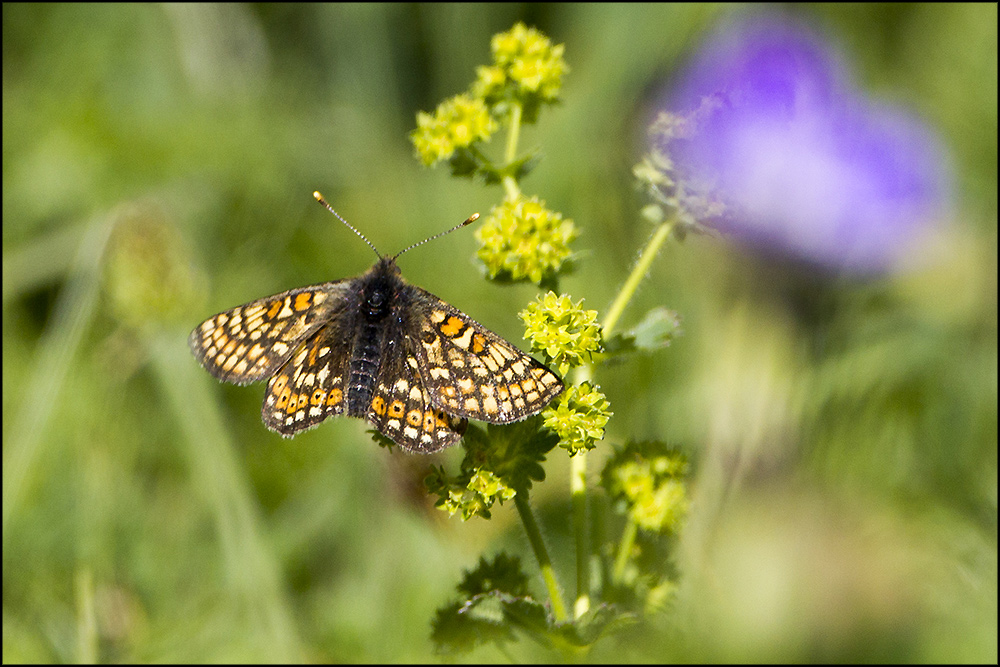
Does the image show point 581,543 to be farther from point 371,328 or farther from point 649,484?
point 371,328

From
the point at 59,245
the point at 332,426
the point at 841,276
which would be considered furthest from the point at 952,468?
the point at 59,245

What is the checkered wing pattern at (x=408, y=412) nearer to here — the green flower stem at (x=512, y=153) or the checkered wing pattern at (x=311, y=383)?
the checkered wing pattern at (x=311, y=383)

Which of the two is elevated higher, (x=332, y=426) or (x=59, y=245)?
(x=59, y=245)

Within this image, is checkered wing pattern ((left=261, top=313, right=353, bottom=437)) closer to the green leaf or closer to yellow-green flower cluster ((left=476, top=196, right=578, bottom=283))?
yellow-green flower cluster ((left=476, top=196, right=578, bottom=283))

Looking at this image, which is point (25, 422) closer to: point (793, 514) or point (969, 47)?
point (793, 514)

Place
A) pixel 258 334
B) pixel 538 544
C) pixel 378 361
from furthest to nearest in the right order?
pixel 258 334 < pixel 378 361 < pixel 538 544

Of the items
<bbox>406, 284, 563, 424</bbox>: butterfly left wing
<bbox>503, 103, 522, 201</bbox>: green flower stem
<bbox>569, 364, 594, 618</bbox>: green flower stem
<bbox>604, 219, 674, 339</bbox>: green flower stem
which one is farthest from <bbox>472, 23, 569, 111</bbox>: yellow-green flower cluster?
<bbox>569, 364, 594, 618</bbox>: green flower stem

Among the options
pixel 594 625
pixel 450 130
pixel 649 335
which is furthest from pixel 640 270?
pixel 594 625
